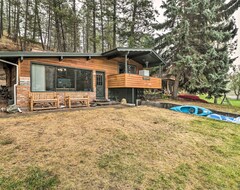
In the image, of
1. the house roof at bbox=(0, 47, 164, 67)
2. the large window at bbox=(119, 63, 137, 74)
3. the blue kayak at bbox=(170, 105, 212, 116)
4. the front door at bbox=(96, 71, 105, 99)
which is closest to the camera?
the house roof at bbox=(0, 47, 164, 67)

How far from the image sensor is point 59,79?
8.83m

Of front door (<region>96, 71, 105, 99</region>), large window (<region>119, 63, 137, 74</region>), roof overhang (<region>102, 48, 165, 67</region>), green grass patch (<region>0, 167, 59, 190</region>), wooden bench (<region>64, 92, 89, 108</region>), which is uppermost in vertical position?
roof overhang (<region>102, 48, 165, 67</region>)

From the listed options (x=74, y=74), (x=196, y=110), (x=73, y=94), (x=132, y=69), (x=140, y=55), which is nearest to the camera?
(x=196, y=110)

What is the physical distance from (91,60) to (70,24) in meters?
7.80

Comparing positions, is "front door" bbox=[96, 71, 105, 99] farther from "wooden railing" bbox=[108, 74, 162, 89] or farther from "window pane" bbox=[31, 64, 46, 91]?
"window pane" bbox=[31, 64, 46, 91]

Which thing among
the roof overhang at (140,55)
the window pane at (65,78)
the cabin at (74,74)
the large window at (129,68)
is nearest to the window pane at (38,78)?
the cabin at (74,74)

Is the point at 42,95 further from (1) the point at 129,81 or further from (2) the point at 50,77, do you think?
(1) the point at 129,81

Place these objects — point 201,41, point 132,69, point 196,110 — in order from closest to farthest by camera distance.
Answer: point 196,110
point 132,69
point 201,41

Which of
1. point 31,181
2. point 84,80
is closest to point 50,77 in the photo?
point 84,80

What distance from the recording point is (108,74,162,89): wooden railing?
10060mm

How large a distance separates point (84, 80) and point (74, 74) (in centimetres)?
Result: 76

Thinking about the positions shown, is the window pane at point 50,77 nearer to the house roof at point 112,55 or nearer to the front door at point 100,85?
the house roof at point 112,55

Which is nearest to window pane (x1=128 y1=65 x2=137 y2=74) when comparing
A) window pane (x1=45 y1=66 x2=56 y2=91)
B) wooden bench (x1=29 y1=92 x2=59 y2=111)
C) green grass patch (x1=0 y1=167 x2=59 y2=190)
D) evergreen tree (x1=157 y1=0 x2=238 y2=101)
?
evergreen tree (x1=157 y1=0 x2=238 y2=101)

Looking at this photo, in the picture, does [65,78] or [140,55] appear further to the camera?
[140,55]
